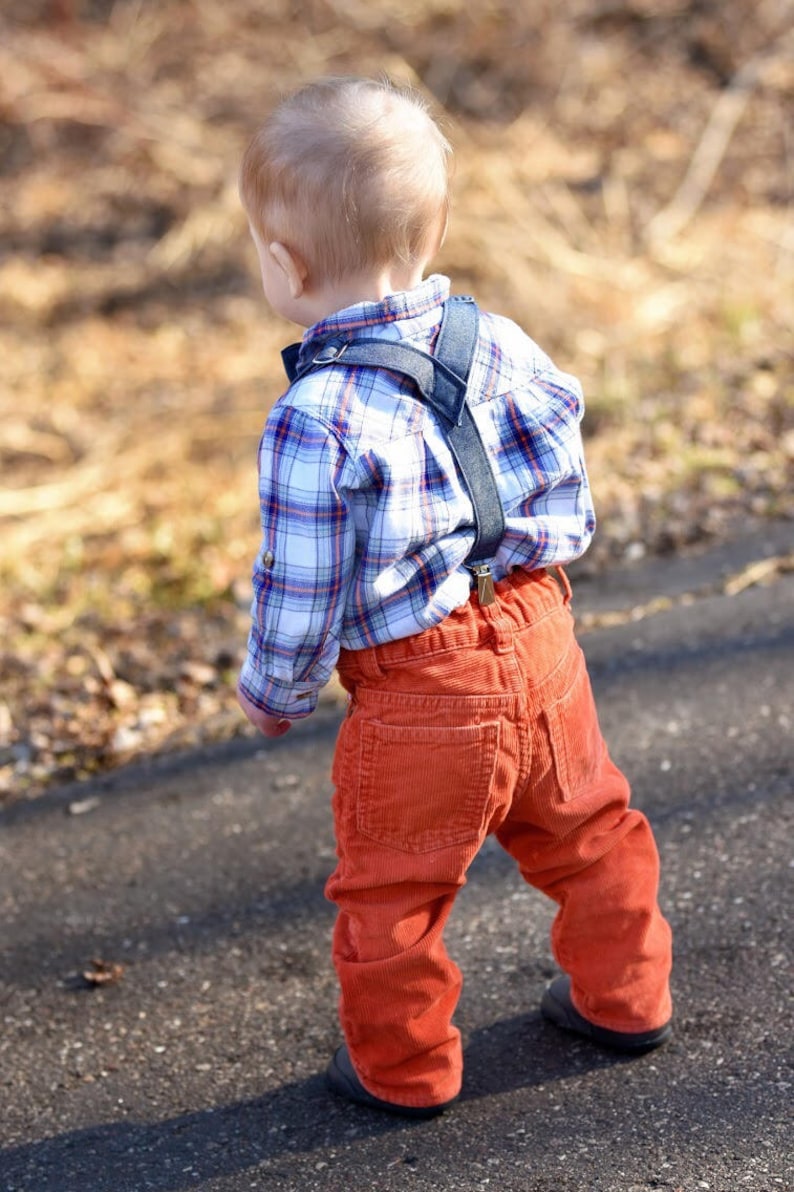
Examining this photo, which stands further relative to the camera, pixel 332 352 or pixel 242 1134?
pixel 242 1134

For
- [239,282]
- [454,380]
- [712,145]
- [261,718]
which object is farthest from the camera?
[712,145]

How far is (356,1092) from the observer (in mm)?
2322

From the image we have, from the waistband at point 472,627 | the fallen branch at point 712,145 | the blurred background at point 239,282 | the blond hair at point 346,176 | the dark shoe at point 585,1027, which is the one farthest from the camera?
the fallen branch at point 712,145

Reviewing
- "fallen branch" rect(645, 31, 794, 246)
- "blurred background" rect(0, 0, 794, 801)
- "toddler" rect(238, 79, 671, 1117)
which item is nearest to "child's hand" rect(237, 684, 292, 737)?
"toddler" rect(238, 79, 671, 1117)

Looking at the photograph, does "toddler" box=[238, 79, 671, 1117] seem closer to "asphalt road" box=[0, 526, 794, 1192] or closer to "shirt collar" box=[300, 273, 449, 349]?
"shirt collar" box=[300, 273, 449, 349]

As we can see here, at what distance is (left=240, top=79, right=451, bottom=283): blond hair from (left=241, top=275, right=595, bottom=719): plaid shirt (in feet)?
0.28

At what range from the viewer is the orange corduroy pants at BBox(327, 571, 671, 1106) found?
206cm

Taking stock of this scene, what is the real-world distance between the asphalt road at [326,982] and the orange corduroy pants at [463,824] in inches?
5.6

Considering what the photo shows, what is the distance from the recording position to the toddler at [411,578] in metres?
1.94

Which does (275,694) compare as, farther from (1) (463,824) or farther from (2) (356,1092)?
(2) (356,1092)

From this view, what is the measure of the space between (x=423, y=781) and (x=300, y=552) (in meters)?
0.39

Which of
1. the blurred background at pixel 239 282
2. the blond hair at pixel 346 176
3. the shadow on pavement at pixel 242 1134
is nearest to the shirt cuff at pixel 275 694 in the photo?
the blond hair at pixel 346 176

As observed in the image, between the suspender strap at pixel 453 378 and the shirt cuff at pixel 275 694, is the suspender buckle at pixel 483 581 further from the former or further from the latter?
the shirt cuff at pixel 275 694

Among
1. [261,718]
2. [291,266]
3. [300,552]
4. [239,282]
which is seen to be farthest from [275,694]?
[239,282]
